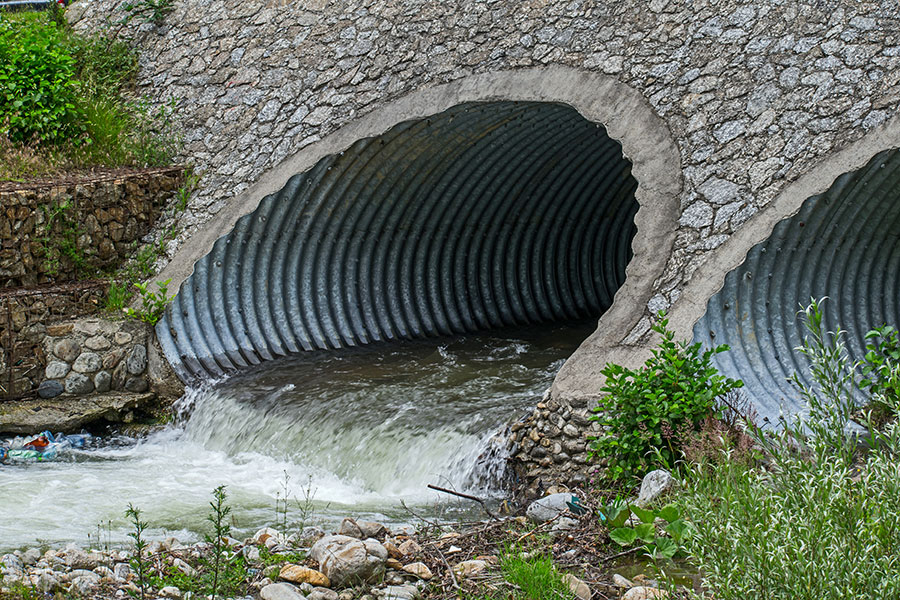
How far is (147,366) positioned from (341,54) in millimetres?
3707

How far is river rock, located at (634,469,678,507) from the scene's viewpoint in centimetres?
573

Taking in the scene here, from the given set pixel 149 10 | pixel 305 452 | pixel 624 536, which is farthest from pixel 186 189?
pixel 624 536

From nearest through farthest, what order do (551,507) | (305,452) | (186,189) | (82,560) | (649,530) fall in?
(82,560)
(649,530)
(551,507)
(305,452)
(186,189)

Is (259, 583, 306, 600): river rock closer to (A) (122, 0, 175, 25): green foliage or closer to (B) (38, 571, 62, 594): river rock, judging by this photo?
(B) (38, 571, 62, 594): river rock

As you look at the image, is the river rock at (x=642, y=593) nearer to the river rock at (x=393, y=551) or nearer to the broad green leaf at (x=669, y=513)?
the broad green leaf at (x=669, y=513)

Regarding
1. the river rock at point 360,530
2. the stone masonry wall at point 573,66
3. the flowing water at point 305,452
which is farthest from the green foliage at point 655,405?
the river rock at point 360,530

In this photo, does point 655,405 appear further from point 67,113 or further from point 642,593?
point 67,113

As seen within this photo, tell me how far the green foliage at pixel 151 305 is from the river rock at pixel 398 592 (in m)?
5.49

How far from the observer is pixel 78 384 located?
934 centimetres

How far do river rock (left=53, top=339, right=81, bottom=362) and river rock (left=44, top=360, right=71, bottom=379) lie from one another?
0.17 ft

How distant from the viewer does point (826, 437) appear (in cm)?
395

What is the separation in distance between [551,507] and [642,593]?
142 cm

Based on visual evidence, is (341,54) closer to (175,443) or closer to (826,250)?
(175,443)

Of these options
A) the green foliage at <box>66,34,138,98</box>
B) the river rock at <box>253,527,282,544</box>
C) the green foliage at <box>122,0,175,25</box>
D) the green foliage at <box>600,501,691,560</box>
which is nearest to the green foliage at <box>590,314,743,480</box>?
the green foliage at <box>600,501,691,560</box>
